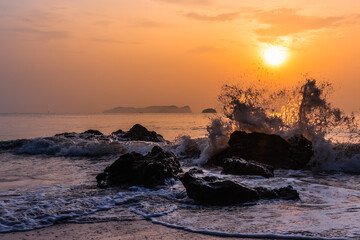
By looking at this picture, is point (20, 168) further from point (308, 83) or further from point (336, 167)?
point (308, 83)

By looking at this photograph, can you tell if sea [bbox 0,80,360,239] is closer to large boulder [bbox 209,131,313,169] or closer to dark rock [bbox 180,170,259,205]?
dark rock [bbox 180,170,259,205]

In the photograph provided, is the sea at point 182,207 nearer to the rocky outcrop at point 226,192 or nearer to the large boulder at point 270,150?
the rocky outcrop at point 226,192

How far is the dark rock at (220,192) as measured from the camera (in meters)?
7.01

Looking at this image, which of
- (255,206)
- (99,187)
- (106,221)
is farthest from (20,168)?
(255,206)

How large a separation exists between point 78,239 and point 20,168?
8202mm

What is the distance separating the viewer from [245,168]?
10484 millimetres

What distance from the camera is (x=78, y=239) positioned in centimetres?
498

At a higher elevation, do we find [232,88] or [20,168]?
[232,88]

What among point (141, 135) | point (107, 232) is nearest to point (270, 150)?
point (107, 232)

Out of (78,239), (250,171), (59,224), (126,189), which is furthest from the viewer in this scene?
(250,171)

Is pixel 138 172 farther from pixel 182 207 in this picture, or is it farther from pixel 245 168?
pixel 245 168

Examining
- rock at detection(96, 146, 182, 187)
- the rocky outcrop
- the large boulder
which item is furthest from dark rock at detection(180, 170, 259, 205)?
the large boulder

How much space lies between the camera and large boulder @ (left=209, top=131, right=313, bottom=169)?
1288 cm

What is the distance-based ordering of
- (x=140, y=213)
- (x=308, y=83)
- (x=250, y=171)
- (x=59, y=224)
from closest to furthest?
(x=59, y=224), (x=140, y=213), (x=250, y=171), (x=308, y=83)
